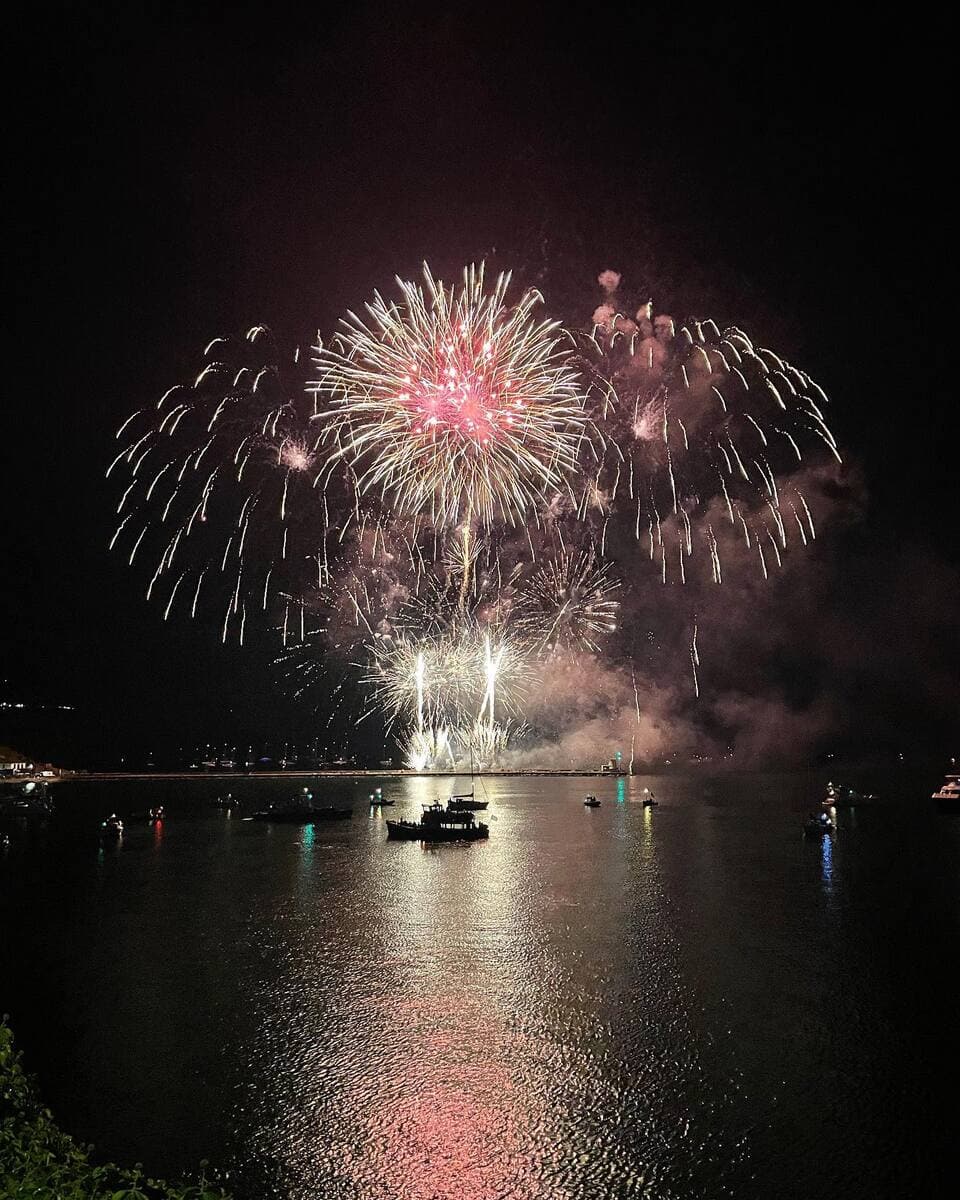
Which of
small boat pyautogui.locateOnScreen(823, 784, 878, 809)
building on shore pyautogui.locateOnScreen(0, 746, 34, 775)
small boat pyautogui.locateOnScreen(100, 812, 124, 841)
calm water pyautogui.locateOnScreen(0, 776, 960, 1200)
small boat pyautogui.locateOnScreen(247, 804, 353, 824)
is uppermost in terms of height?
building on shore pyautogui.locateOnScreen(0, 746, 34, 775)

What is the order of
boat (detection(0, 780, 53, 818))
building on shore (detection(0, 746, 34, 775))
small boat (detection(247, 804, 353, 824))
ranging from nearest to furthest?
1. small boat (detection(247, 804, 353, 824))
2. boat (detection(0, 780, 53, 818))
3. building on shore (detection(0, 746, 34, 775))

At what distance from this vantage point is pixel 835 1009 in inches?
812

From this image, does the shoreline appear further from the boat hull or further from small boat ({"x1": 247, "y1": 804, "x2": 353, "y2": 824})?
the boat hull

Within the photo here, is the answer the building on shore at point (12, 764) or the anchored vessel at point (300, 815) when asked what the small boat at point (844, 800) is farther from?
the building on shore at point (12, 764)

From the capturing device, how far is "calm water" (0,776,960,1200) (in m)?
13.5

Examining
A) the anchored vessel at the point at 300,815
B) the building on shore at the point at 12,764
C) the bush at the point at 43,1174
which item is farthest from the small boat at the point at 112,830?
the building on shore at the point at 12,764

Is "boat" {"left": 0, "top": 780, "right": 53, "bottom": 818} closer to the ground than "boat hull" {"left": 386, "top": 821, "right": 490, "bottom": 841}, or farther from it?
farther from it

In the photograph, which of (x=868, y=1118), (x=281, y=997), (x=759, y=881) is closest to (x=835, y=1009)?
(x=868, y=1118)

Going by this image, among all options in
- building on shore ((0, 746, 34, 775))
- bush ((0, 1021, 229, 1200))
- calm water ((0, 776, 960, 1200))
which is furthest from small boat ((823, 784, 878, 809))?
building on shore ((0, 746, 34, 775))

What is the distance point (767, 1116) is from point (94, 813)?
7580cm

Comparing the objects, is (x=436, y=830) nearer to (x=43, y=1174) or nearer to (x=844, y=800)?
(x=43, y=1174)

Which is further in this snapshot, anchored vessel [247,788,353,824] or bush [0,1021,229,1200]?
anchored vessel [247,788,353,824]

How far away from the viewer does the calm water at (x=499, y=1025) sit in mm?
13539

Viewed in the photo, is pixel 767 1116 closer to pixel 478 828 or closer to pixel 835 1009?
pixel 835 1009
